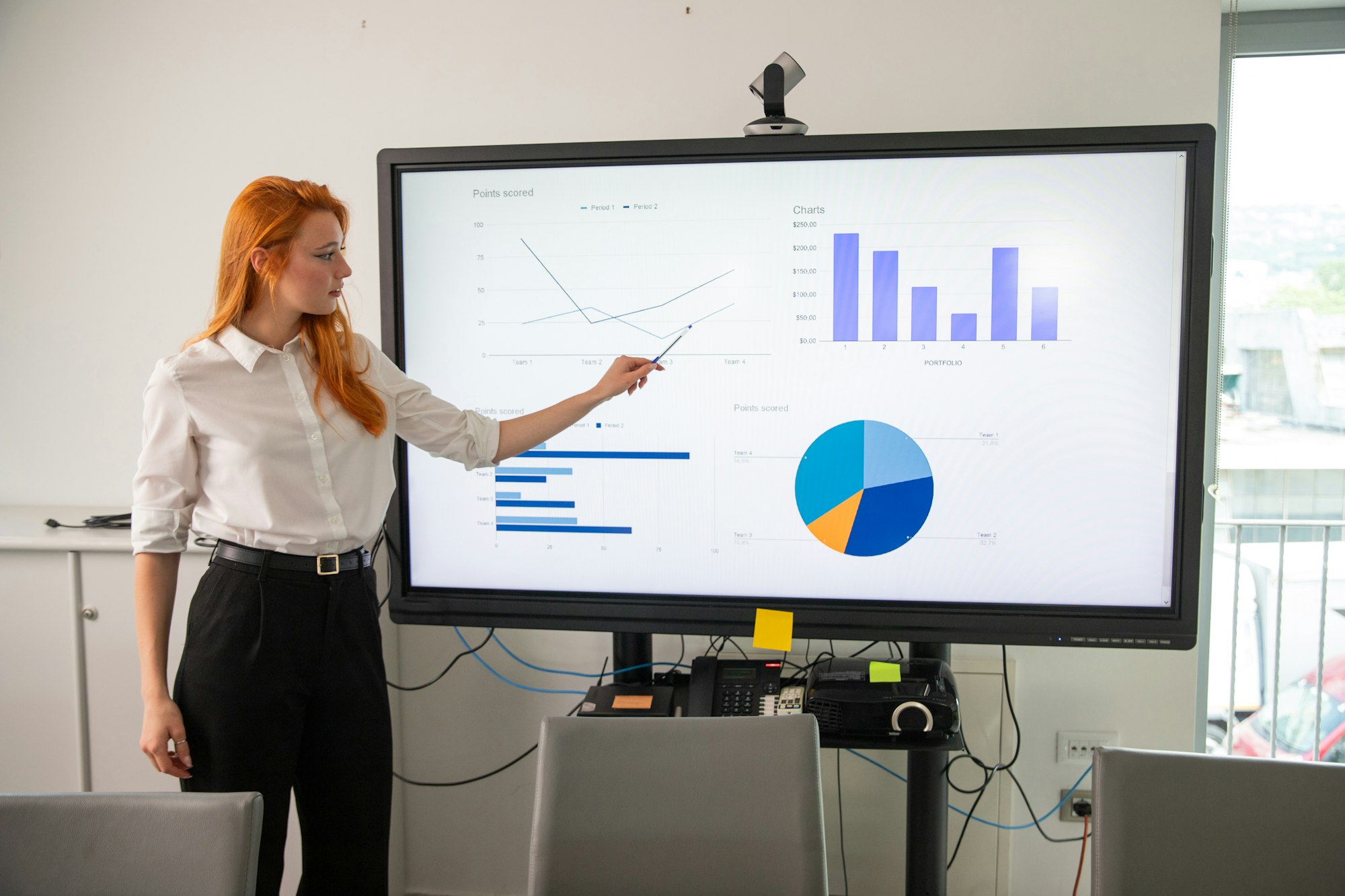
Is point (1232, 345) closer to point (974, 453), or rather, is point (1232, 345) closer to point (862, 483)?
point (974, 453)

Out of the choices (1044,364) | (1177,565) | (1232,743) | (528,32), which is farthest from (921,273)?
(1232,743)

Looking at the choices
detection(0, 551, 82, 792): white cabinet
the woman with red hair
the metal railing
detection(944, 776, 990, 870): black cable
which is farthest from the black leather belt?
the metal railing

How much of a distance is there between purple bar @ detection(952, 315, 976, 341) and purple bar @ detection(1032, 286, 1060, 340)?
13cm

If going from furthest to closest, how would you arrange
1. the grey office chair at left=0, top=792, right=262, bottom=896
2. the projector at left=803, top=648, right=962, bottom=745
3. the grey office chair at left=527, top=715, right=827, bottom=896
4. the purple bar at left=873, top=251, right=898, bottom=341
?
the purple bar at left=873, top=251, right=898, bottom=341, the projector at left=803, top=648, right=962, bottom=745, the grey office chair at left=527, top=715, right=827, bottom=896, the grey office chair at left=0, top=792, right=262, bottom=896

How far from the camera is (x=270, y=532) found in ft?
5.35

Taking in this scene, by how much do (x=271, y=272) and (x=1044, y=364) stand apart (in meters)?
1.58

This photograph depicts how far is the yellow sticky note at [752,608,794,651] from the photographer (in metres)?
1.98

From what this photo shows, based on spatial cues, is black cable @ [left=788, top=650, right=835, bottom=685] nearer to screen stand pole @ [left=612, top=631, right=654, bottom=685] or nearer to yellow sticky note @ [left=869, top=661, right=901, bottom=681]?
yellow sticky note @ [left=869, top=661, right=901, bottom=681]

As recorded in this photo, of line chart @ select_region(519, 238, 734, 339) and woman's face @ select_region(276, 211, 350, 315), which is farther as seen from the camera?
line chart @ select_region(519, 238, 734, 339)

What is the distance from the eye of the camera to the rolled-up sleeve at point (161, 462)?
1.61 metres

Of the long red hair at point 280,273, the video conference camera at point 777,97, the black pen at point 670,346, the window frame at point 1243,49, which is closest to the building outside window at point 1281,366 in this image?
the window frame at point 1243,49

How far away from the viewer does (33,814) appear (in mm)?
1210

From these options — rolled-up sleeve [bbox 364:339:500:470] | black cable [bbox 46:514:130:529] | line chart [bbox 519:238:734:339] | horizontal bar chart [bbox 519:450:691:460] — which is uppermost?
line chart [bbox 519:238:734:339]

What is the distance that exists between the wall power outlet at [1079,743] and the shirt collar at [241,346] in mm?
2147
